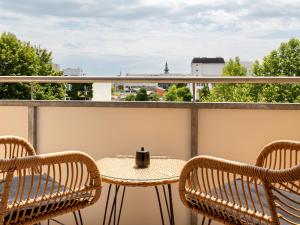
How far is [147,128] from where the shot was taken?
263 centimetres

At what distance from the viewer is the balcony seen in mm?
2537

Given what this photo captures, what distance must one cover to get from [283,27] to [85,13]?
3409 centimetres

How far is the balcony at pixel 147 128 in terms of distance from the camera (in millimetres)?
2537

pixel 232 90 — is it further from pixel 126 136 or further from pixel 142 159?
pixel 142 159

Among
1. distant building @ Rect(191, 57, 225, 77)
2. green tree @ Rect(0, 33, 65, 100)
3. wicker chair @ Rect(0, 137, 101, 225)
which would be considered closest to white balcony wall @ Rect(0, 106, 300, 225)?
wicker chair @ Rect(0, 137, 101, 225)

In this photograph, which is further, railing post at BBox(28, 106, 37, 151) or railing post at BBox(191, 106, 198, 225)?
railing post at BBox(28, 106, 37, 151)

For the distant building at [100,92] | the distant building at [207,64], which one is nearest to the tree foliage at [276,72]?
the distant building at [207,64]

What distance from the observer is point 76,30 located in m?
72.7

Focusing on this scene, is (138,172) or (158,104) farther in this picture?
(158,104)

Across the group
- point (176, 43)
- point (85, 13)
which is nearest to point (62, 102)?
point (176, 43)

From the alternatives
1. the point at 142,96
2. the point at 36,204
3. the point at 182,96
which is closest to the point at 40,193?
the point at 36,204

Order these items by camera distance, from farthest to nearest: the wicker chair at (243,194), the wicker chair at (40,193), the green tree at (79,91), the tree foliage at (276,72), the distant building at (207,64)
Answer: the distant building at (207,64) → the tree foliage at (276,72) → the green tree at (79,91) → the wicker chair at (40,193) → the wicker chair at (243,194)

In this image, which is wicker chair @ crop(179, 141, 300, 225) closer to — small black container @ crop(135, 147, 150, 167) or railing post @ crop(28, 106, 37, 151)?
small black container @ crop(135, 147, 150, 167)

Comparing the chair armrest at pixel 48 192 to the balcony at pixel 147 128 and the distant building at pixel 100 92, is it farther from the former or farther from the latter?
the distant building at pixel 100 92
